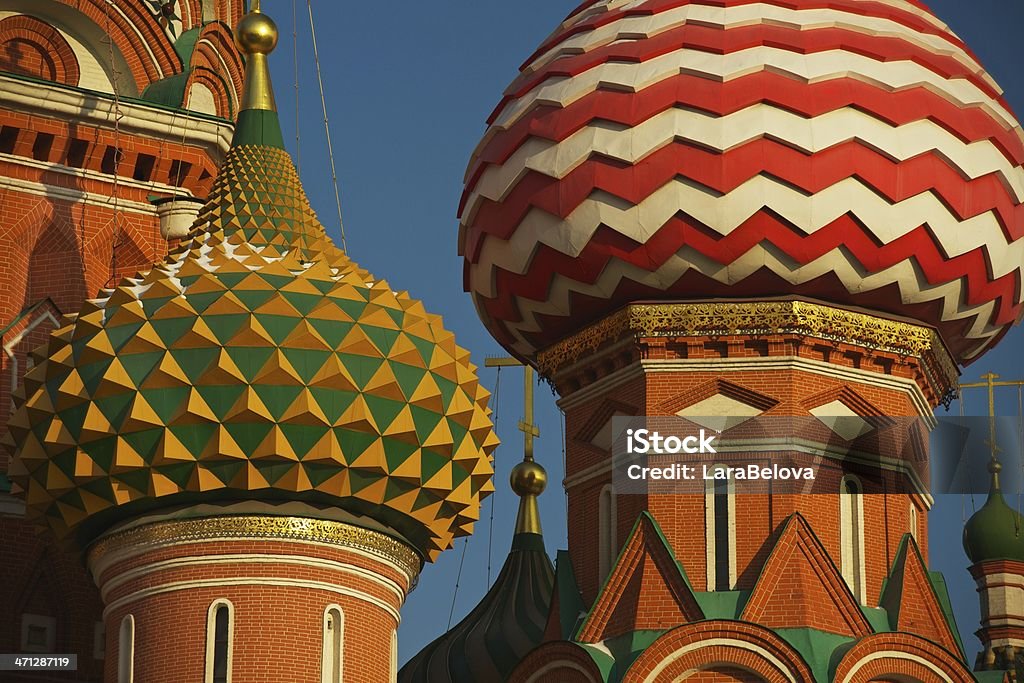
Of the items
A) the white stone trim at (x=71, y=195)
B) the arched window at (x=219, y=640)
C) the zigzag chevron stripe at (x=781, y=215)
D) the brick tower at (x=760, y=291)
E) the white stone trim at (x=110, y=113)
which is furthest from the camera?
the white stone trim at (x=71, y=195)

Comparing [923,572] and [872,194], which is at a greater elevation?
[872,194]

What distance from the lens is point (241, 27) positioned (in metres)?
26.4

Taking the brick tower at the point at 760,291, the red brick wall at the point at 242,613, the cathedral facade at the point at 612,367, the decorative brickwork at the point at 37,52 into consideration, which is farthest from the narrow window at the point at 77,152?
the red brick wall at the point at 242,613

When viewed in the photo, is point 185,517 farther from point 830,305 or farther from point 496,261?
point 830,305

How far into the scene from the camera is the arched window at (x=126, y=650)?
22875 mm

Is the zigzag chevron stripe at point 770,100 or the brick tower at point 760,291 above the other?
the zigzag chevron stripe at point 770,100

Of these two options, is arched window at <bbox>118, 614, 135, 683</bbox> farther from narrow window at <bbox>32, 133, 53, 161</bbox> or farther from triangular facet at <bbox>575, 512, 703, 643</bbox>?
narrow window at <bbox>32, 133, 53, 161</bbox>

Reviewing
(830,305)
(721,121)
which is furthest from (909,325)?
(721,121)

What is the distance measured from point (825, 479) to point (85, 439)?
232 inches

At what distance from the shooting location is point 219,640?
22.8 metres

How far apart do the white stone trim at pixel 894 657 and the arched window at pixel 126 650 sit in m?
5.56

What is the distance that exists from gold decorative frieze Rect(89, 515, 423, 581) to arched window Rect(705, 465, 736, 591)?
8.94 ft

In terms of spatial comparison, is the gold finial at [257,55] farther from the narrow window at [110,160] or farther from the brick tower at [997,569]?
the brick tower at [997,569]

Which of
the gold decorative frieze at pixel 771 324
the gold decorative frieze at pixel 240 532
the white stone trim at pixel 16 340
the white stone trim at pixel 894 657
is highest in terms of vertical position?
the white stone trim at pixel 16 340
